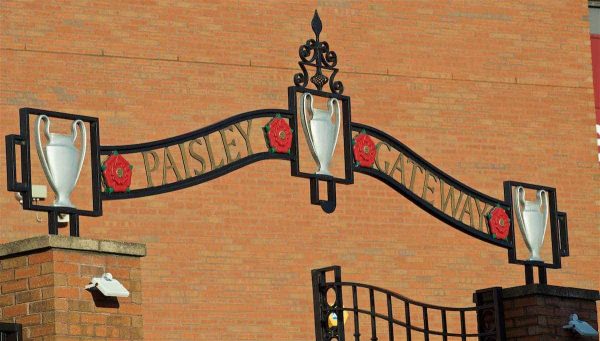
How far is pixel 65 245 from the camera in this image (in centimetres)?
896

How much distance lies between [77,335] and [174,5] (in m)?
8.96

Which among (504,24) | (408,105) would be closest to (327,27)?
(408,105)

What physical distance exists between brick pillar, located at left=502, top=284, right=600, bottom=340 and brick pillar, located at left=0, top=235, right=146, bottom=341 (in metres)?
3.66

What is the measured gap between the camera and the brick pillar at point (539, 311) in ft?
37.9

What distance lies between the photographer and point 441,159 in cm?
1841

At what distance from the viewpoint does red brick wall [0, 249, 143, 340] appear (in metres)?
8.85

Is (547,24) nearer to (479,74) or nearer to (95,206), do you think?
(479,74)

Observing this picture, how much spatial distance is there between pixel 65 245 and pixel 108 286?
371 millimetres

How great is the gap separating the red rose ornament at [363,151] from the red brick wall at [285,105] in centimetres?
553

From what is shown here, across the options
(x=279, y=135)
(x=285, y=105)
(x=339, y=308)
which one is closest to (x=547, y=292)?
(x=339, y=308)

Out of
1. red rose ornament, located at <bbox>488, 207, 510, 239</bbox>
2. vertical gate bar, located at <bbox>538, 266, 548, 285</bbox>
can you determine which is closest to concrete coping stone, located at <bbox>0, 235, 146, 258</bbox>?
red rose ornament, located at <bbox>488, 207, 510, 239</bbox>

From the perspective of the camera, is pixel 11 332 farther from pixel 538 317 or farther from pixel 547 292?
pixel 547 292

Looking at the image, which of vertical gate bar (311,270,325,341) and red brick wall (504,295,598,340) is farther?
red brick wall (504,295,598,340)

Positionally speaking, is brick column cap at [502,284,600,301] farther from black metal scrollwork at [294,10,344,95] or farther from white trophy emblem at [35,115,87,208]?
white trophy emblem at [35,115,87,208]
